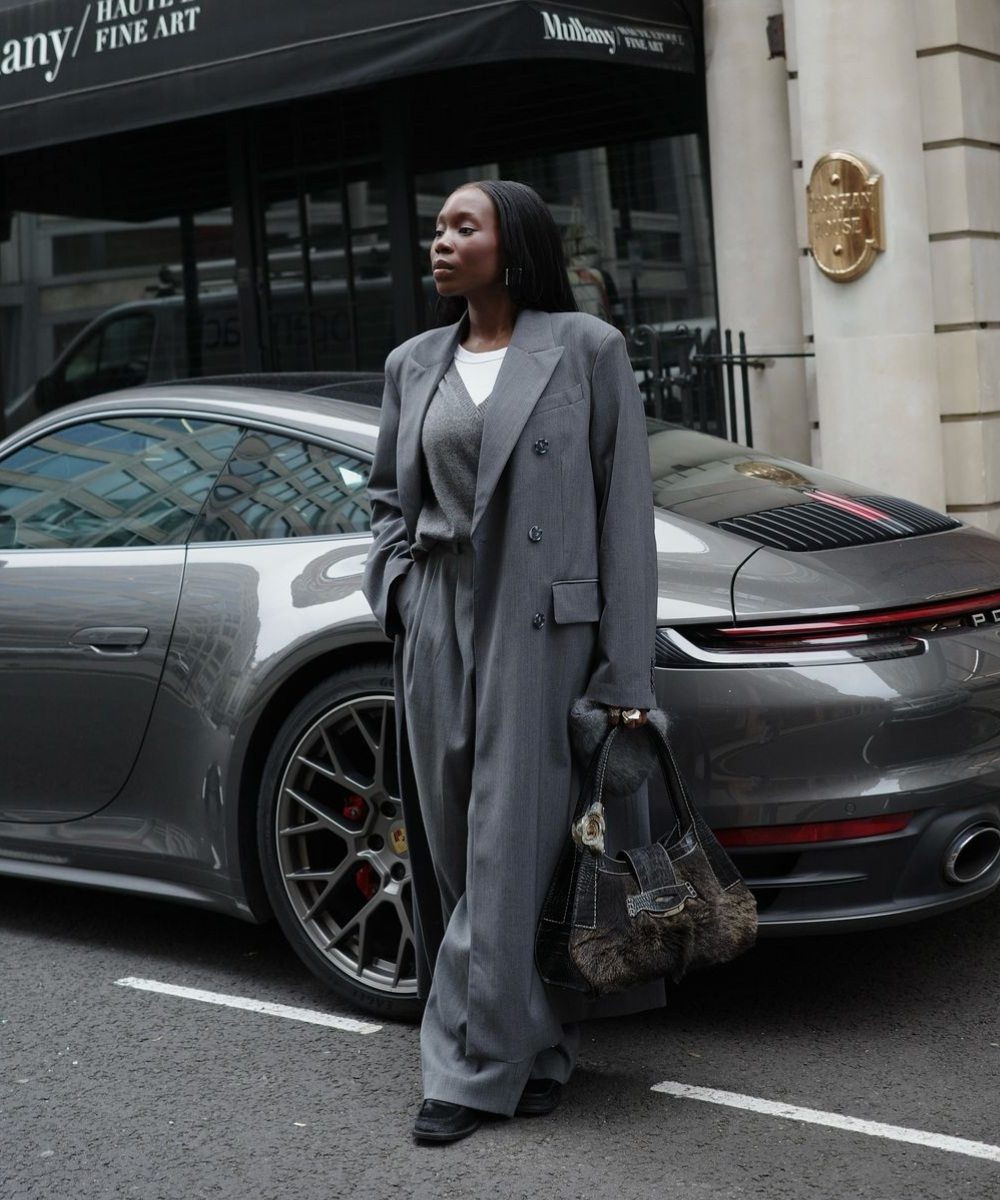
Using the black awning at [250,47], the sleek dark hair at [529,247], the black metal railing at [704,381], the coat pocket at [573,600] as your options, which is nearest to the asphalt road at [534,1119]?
the coat pocket at [573,600]

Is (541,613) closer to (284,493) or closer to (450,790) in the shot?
(450,790)

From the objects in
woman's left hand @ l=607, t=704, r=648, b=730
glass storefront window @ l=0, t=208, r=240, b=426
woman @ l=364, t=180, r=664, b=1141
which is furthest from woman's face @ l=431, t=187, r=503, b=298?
glass storefront window @ l=0, t=208, r=240, b=426

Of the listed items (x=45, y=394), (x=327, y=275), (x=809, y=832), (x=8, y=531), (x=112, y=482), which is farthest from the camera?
(x=45, y=394)

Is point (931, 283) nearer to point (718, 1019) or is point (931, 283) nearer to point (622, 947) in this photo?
point (718, 1019)

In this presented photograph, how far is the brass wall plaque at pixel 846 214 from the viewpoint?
8.26 meters

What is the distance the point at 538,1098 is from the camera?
339 cm

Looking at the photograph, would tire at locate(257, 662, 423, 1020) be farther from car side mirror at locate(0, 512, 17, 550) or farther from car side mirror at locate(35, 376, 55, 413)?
car side mirror at locate(35, 376, 55, 413)

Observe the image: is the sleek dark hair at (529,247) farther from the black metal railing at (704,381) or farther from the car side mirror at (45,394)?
the car side mirror at (45,394)

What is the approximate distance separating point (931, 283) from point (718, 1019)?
18.1 feet

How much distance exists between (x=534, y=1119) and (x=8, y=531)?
2.41m

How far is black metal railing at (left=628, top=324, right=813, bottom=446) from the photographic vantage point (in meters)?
8.88

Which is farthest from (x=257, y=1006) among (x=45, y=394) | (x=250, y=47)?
(x=45, y=394)

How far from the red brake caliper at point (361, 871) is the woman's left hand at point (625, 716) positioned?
2.94 feet

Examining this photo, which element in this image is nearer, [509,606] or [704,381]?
[509,606]
